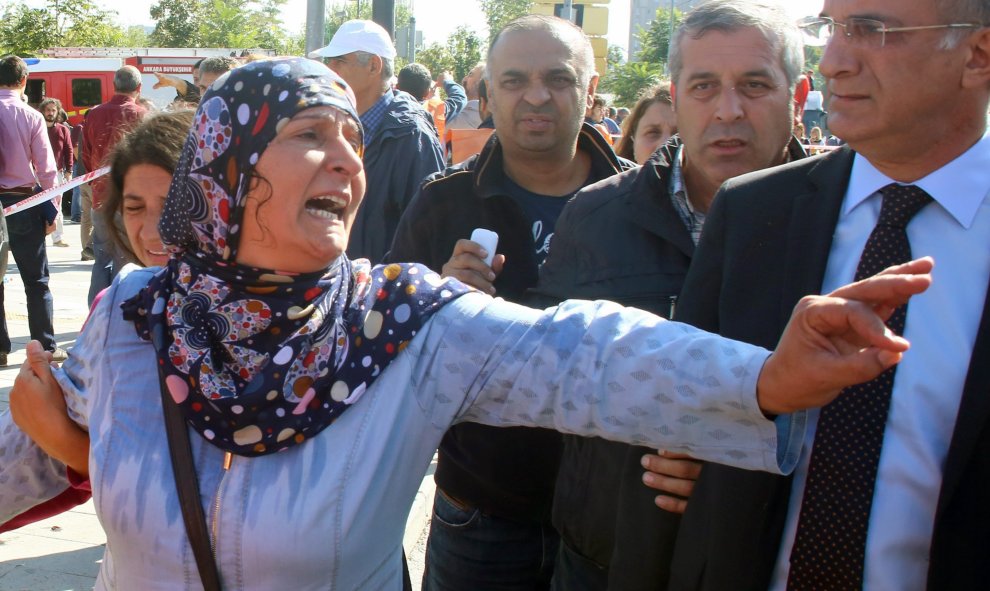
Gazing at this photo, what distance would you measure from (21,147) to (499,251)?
6.56 m

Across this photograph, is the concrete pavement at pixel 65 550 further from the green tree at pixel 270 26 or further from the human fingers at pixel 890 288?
the green tree at pixel 270 26

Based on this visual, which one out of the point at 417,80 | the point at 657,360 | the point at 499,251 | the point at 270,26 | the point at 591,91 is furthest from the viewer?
the point at 270,26

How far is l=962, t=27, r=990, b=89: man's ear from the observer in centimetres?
206

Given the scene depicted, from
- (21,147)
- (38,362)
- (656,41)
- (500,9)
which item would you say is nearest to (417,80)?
(21,147)

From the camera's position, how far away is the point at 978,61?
2.07m

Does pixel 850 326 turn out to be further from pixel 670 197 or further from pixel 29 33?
pixel 29 33

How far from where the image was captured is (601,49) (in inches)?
844

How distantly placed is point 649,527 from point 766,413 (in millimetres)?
647

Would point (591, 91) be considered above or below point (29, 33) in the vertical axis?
below

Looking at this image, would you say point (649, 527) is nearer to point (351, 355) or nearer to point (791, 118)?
point (351, 355)

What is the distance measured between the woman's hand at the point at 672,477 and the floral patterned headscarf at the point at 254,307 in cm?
57

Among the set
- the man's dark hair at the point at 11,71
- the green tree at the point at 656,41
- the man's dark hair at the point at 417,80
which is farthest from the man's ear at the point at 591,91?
the green tree at the point at 656,41

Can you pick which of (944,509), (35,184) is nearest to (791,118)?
(944,509)

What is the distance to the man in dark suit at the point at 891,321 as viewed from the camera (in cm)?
184
